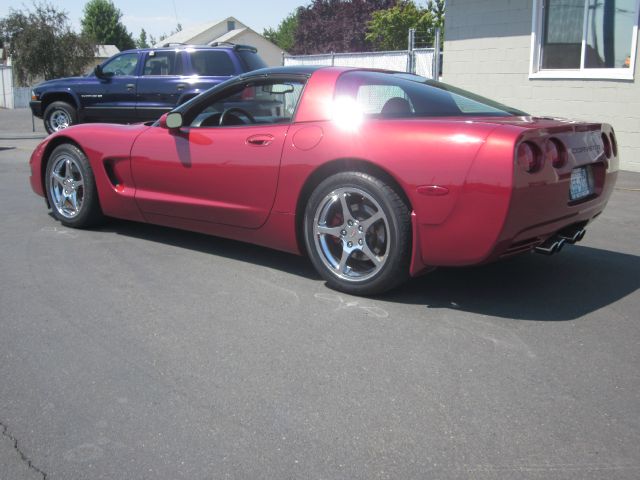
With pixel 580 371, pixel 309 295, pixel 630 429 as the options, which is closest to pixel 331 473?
pixel 630 429

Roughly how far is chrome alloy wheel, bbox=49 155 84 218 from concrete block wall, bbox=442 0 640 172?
7.67 meters

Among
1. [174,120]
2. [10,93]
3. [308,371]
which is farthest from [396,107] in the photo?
[10,93]

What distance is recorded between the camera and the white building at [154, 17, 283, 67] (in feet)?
219

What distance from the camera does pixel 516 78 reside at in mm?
11375

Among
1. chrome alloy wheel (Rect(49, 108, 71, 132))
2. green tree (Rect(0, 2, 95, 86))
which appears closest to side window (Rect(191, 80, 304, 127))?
chrome alloy wheel (Rect(49, 108, 71, 132))

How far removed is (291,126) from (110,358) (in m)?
1.89

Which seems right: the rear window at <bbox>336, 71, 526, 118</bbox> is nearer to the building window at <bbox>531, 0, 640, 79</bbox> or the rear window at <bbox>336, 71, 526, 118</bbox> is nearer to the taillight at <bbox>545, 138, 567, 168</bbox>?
the taillight at <bbox>545, 138, 567, 168</bbox>

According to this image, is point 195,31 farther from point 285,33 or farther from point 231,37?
point 285,33

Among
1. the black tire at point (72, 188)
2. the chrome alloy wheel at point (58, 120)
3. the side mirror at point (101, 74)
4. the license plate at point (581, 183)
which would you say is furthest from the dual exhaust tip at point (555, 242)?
the chrome alloy wheel at point (58, 120)

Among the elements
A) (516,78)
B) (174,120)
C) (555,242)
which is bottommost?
(555,242)

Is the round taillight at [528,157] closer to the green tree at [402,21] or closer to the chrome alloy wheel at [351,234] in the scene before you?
the chrome alloy wheel at [351,234]

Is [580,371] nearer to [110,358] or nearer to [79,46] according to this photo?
[110,358]

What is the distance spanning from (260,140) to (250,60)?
329 inches

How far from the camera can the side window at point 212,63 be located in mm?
12125
